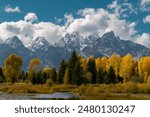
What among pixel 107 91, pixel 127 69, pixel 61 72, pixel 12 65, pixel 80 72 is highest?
pixel 12 65

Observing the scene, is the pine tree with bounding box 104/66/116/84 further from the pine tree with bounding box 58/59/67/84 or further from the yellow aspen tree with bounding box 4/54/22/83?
the yellow aspen tree with bounding box 4/54/22/83

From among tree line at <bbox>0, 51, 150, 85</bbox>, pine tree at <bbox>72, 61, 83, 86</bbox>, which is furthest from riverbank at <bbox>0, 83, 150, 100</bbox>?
tree line at <bbox>0, 51, 150, 85</bbox>

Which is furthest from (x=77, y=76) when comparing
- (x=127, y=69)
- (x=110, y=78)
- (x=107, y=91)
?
(x=127, y=69)

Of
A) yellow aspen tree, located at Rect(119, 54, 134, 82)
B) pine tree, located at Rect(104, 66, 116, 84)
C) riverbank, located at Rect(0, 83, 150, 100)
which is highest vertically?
yellow aspen tree, located at Rect(119, 54, 134, 82)

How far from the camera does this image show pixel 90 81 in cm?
6031

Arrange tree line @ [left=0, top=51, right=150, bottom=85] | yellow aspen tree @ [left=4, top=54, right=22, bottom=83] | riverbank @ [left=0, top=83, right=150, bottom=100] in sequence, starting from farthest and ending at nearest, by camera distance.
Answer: yellow aspen tree @ [left=4, top=54, right=22, bottom=83], tree line @ [left=0, top=51, right=150, bottom=85], riverbank @ [left=0, top=83, right=150, bottom=100]

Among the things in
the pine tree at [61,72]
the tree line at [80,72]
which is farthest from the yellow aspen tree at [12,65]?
the pine tree at [61,72]

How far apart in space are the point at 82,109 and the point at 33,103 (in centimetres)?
201

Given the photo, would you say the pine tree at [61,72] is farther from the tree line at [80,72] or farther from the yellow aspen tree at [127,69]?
the yellow aspen tree at [127,69]

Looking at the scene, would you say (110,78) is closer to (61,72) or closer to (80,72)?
(61,72)

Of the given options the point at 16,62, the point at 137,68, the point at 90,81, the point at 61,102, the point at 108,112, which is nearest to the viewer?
the point at 108,112

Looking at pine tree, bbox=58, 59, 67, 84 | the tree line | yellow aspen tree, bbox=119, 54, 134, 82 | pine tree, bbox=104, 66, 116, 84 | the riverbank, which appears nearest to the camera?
the riverbank

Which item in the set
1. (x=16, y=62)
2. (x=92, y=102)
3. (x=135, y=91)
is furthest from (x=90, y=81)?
(x=92, y=102)

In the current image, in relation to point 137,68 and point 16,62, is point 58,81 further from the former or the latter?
point 137,68
